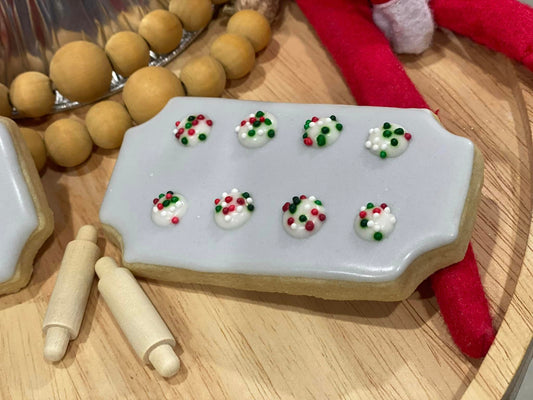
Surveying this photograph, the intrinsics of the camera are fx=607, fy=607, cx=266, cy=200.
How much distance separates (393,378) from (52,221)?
41 cm

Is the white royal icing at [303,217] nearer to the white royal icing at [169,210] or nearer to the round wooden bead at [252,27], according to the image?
the white royal icing at [169,210]

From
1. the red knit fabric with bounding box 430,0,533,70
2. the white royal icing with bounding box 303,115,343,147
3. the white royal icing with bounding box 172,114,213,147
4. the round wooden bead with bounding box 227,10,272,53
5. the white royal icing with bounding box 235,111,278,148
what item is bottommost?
the white royal icing with bounding box 172,114,213,147

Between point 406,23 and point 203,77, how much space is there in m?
0.26

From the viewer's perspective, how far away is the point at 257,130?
0.66 m

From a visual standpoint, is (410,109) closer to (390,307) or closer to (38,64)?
(390,307)

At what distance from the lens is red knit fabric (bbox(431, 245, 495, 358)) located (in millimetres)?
569

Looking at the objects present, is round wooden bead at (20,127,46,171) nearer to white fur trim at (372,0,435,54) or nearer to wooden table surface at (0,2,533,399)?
wooden table surface at (0,2,533,399)

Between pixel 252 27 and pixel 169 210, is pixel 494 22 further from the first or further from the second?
pixel 169 210

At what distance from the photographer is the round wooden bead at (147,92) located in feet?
2.43

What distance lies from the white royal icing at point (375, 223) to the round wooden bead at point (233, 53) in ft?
1.01

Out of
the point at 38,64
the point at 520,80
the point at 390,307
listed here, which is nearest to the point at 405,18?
the point at 520,80

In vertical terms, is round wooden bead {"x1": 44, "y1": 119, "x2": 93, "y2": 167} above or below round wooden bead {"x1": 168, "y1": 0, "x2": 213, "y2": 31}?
below

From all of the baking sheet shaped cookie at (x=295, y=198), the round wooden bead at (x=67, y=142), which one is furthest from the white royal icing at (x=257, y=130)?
the round wooden bead at (x=67, y=142)

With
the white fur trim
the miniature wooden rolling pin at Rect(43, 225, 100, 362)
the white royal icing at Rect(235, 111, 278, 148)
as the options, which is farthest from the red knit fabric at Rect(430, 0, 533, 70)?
the miniature wooden rolling pin at Rect(43, 225, 100, 362)
